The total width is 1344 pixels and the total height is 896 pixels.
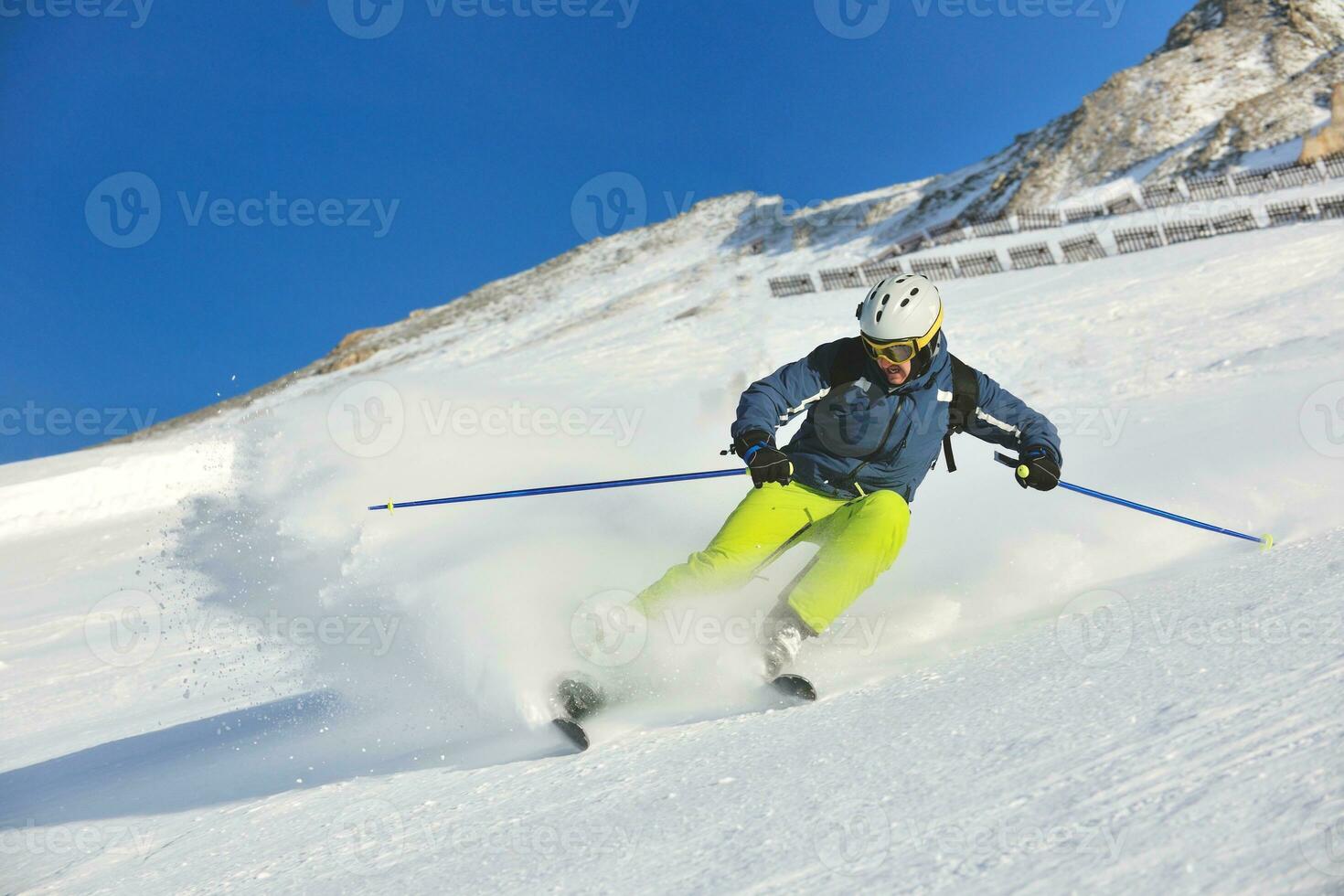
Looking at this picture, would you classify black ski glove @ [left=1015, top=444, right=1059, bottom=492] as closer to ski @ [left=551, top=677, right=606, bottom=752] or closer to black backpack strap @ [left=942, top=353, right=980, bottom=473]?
black backpack strap @ [left=942, top=353, right=980, bottom=473]

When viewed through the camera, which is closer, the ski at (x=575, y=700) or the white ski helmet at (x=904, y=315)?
the ski at (x=575, y=700)

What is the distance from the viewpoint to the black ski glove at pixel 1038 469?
15.7ft

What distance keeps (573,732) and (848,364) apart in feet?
7.06

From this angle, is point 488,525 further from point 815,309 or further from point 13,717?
point 815,309

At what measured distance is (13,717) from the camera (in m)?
7.40

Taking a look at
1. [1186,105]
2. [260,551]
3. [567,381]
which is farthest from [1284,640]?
Result: [1186,105]

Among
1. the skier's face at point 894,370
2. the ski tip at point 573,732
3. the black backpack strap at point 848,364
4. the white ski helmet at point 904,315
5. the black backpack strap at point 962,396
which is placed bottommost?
the ski tip at point 573,732

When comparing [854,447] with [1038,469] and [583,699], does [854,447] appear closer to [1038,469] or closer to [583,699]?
[1038,469]

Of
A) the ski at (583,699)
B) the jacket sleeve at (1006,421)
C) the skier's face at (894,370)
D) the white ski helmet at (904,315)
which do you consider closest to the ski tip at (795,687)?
the ski at (583,699)

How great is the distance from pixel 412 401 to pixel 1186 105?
37160 mm

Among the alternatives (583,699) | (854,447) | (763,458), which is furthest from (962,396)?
(583,699)

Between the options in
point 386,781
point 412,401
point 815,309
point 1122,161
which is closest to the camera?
point 386,781

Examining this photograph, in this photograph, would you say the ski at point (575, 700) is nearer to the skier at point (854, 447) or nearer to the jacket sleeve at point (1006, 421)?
the skier at point (854, 447)

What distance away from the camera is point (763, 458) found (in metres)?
4.44
